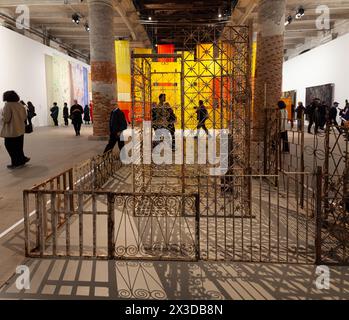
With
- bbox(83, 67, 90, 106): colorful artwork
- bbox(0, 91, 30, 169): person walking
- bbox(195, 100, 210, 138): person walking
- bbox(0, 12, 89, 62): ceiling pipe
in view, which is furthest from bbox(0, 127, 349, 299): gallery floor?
bbox(83, 67, 90, 106): colorful artwork

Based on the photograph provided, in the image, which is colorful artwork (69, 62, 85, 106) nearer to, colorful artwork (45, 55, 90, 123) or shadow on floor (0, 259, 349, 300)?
colorful artwork (45, 55, 90, 123)

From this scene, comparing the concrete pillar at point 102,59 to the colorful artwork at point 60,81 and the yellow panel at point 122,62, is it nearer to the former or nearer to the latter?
the yellow panel at point 122,62

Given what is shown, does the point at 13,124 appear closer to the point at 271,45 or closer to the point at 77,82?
the point at 271,45

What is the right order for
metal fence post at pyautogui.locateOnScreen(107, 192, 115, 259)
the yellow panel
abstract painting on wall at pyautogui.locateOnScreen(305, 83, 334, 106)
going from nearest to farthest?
metal fence post at pyautogui.locateOnScreen(107, 192, 115, 259), the yellow panel, abstract painting on wall at pyautogui.locateOnScreen(305, 83, 334, 106)

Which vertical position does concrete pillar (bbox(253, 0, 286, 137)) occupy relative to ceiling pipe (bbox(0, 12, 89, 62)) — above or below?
below

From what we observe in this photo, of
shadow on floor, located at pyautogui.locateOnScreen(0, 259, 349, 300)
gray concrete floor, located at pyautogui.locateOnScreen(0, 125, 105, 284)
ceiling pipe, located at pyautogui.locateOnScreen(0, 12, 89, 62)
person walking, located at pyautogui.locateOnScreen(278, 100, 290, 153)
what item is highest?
ceiling pipe, located at pyautogui.locateOnScreen(0, 12, 89, 62)

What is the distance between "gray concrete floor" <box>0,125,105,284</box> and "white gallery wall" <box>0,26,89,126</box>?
4600 mm

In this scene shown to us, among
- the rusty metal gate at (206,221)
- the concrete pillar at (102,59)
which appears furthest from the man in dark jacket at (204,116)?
the concrete pillar at (102,59)

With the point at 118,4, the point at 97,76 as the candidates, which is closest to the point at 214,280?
the point at 97,76

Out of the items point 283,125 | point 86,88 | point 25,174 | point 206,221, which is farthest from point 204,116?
point 86,88

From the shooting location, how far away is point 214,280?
3.40m

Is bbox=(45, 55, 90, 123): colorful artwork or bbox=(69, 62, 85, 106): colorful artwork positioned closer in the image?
bbox=(45, 55, 90, 123): colorful artwork

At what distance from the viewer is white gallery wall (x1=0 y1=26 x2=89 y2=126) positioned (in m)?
17.7

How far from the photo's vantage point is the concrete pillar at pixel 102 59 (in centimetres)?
1362
